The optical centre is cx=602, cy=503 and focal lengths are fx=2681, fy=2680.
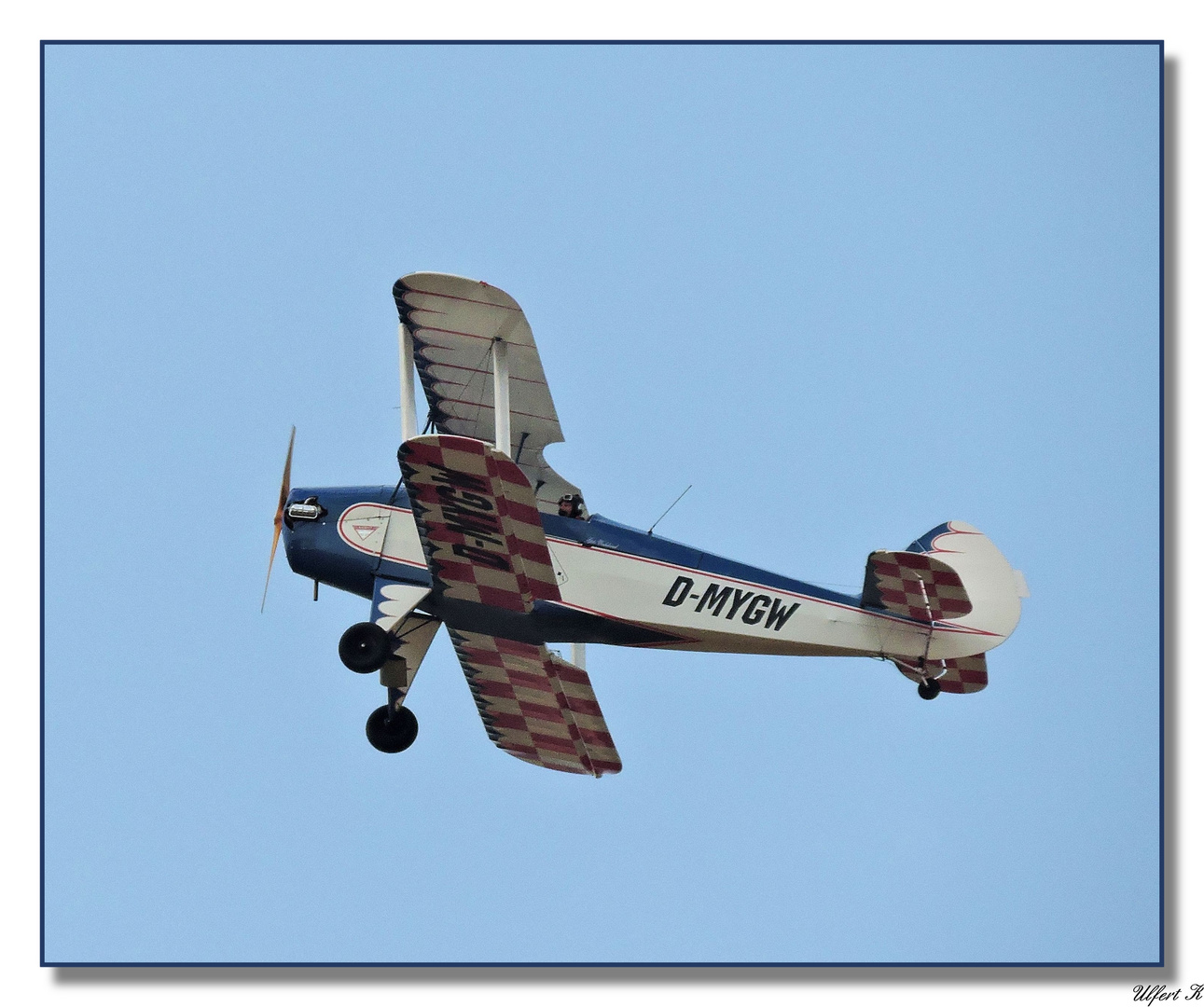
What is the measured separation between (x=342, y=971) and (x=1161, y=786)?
235 inches

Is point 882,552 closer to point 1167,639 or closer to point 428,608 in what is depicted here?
point 1167,639

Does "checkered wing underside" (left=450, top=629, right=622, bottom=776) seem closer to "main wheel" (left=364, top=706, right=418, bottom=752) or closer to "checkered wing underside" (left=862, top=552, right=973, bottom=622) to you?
"main wheel" (left=364, top=706, right=418, bottom=752)

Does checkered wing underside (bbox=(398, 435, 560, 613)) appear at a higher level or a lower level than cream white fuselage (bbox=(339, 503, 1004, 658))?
higher

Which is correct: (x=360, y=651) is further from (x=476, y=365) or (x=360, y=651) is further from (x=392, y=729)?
(x=476, y=365)

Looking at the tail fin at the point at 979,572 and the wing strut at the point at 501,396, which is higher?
the wing strut at the point at 501,396

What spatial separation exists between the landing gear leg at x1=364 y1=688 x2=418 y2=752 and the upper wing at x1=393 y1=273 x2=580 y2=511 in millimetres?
1985

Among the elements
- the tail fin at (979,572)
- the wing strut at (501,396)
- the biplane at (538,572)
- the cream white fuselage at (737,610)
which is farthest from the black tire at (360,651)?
the tail fin at (979,572)

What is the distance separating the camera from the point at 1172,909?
1930 centimetres

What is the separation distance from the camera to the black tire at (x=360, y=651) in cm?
1939

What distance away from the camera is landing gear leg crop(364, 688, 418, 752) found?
67.7ft

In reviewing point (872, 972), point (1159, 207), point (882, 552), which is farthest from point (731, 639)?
point (1159, 207)

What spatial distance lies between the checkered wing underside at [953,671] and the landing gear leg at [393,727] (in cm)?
379

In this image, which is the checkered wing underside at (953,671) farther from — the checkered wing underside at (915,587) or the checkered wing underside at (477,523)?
the checkered wing underside at (477,523)

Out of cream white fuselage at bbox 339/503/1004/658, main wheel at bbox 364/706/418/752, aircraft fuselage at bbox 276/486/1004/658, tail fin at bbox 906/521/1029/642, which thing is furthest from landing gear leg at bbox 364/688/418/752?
tail fin at bbox 906/521/1029/642
